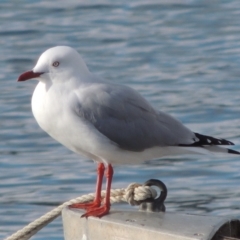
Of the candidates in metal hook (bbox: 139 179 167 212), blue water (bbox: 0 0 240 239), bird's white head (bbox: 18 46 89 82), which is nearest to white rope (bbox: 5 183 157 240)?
metal hook (bbox: 139 179 167 212)

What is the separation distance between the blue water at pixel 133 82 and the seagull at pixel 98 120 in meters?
1.93

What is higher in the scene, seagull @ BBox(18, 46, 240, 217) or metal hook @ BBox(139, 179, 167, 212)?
seagull @ BBox(18, 46, 240, 217)

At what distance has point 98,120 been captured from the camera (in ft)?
17.6

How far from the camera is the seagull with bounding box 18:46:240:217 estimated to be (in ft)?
16.9

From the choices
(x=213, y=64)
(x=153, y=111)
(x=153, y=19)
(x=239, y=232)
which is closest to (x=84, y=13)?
(x=153, y=19)

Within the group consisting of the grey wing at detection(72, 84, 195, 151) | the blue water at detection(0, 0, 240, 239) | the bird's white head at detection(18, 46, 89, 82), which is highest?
the bird's white head at detection(18, 46, 89, 82)

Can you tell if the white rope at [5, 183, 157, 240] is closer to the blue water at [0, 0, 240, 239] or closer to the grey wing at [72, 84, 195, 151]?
the grey wing at [72, 84, 195, 151]

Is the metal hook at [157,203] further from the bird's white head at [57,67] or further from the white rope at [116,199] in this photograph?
the bird's white head at [57,67]

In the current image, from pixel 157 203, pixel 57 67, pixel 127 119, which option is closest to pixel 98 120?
pixel 127 119

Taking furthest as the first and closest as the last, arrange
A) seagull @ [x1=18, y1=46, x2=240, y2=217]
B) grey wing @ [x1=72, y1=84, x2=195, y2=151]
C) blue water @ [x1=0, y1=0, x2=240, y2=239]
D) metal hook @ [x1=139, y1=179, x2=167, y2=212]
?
blue water @ [x1=0, y1=0, x2=240, y2=239], grey wing @ [x1=72, y1=84, x2=195, y2=151], seagull @ [x1=18, y1=46, x2=240, y2=217], metal hook @ [x1=139, y1=179, x2=167, y2=212]

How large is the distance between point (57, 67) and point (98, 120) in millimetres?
365

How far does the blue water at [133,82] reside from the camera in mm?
8195

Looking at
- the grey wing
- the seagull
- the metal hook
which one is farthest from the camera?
the grey wing

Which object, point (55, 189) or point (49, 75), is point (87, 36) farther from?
point (49, 75)
